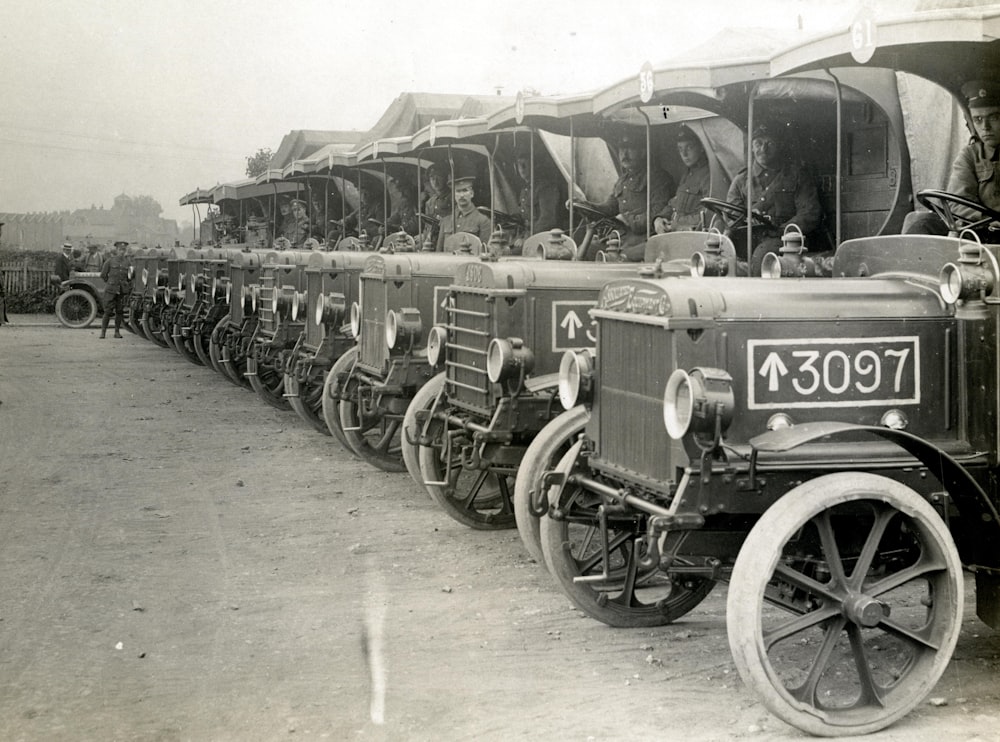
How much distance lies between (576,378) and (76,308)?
739 inches

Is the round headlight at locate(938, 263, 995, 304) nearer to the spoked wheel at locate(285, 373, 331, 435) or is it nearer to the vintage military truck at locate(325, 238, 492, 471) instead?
the vintage military truck at locate(325, 238, 492, 471)

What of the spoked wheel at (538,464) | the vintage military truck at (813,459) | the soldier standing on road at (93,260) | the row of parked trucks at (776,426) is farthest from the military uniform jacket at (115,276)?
the vintage military truck at (813,459)

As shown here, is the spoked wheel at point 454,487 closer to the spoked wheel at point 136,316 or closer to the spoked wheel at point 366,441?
the spoked wheel at point 366,441

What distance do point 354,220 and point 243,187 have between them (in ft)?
12.3

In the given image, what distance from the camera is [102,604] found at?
4.73 m

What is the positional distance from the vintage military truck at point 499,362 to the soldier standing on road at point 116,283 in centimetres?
1349

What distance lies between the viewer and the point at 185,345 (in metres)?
15.2

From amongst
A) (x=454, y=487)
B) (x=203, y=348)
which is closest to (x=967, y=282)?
(x=454, y=487)

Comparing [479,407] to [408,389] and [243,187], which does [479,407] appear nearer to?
[408,389]

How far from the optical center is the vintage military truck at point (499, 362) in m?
5.70

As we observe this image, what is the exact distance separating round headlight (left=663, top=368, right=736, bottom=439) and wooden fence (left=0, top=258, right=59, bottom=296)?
23.0m

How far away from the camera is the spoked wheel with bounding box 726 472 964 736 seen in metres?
3.33

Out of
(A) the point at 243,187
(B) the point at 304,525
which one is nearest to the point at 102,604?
(B) the point at 304,525

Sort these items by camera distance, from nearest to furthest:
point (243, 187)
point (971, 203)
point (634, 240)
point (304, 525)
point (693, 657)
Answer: point (693, 657)
point (971, 203)
point (304, 525)
point (634, 240)
point (243, 187)
